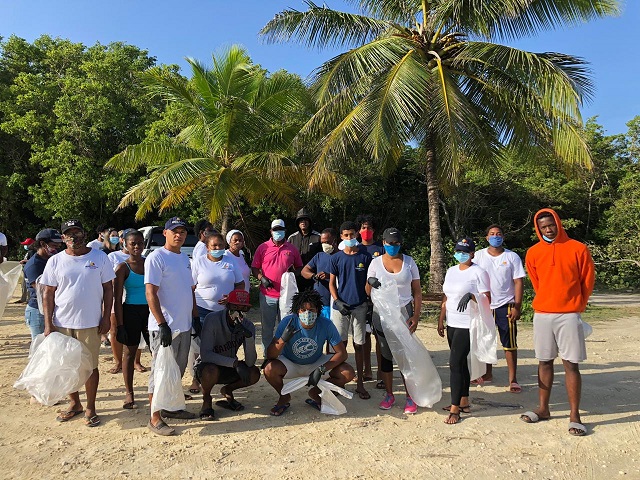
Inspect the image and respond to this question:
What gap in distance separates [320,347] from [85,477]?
2293mm

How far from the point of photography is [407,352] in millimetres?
4875

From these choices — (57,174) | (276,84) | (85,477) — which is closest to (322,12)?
(276,84)

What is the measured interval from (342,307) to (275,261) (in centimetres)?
134

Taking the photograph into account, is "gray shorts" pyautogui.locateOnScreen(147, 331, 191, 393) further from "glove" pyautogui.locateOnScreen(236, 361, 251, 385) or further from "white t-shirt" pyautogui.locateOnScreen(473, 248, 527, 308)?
"white t-shirt" pyautogui.locateOnScreen(473, 248, 527, 308)

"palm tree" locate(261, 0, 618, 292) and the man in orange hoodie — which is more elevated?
"palm tree" locate(261, 0, 618, 292)

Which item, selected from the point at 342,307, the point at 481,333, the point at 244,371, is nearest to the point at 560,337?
the point at 481,333

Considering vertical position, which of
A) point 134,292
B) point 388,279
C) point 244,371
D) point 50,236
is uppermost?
point 50,236

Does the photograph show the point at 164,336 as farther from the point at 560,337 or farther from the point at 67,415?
the point at 560,337

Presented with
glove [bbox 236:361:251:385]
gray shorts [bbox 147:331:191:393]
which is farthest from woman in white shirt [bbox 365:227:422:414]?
gray shorts [bbox 147:331:191:393]

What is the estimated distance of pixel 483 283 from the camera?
4.85 meters

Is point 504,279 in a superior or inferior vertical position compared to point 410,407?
superior

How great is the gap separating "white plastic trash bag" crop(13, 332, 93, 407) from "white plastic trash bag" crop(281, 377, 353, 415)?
73.6 inches

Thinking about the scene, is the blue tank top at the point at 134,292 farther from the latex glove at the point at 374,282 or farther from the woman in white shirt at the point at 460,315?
the woman in white shirt at the point at 460,315

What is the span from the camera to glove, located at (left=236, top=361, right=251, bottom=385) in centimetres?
471
